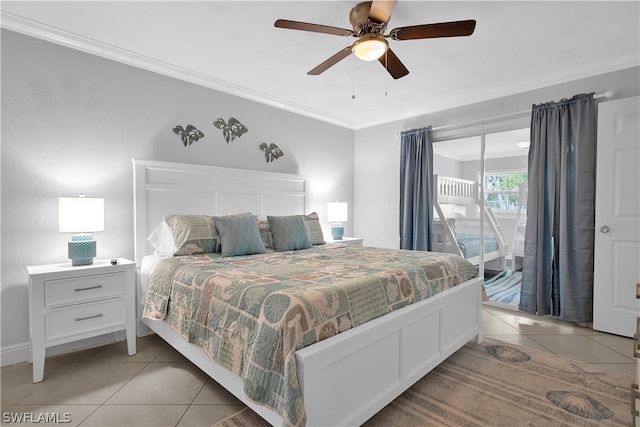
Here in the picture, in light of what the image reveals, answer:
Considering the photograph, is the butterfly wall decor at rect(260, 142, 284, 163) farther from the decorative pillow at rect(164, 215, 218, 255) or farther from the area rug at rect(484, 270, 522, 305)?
the area rug at rect(484, 270, 522, 305)

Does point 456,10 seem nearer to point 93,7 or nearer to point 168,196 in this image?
point 93,7

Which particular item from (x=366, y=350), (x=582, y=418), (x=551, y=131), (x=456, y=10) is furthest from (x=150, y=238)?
(x=551, y=131)

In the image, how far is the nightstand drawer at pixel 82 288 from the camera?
217 centimetres

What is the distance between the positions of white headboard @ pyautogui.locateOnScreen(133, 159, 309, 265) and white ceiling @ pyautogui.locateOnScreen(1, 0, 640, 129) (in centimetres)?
96

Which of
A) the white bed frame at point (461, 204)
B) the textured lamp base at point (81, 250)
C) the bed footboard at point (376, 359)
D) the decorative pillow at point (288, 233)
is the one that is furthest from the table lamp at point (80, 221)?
the white bed frame at point (461, 204)

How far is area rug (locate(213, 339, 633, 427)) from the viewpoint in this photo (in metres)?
1.73

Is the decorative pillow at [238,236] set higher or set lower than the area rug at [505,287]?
higher

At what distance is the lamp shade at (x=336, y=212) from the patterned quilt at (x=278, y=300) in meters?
1.82

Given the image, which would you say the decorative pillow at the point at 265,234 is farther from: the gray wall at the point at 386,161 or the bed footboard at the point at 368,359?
the gray wall at the point at 386,161

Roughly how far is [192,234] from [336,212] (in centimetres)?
224

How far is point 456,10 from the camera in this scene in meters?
2.25

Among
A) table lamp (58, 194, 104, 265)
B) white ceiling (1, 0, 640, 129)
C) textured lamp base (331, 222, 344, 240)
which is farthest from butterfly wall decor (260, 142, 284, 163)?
table lamp (58, 194, 104, 265)

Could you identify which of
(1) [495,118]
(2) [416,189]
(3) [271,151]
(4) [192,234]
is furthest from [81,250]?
(1) [495,118]

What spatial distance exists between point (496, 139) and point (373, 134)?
1804 mm
